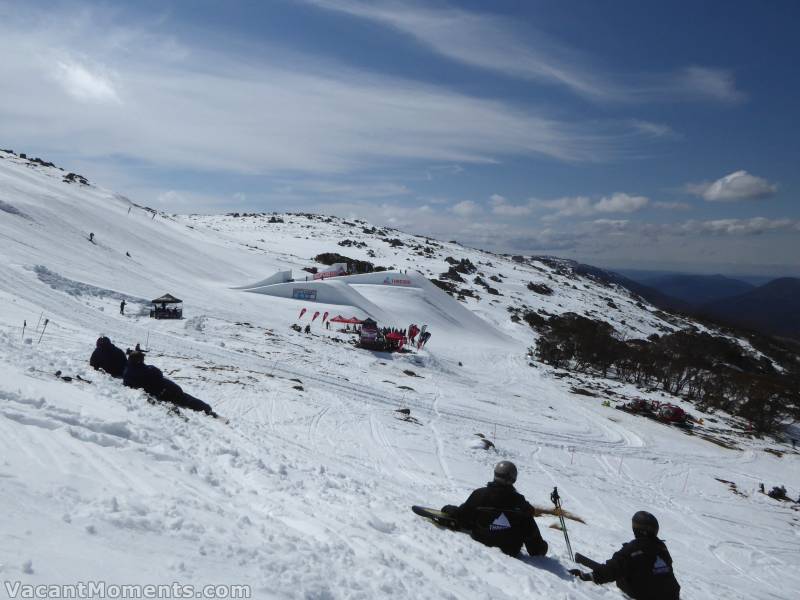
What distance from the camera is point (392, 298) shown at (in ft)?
146

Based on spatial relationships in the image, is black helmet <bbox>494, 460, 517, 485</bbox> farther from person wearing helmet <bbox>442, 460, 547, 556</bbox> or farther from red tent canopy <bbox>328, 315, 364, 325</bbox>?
red tent canopy <bbox>328, 315, 364, 325</bbox>

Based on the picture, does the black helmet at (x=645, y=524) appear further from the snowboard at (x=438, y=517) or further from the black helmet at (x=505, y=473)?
the snowboard at (x=438, y=517)

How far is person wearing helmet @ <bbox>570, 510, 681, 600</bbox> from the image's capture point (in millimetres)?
4996

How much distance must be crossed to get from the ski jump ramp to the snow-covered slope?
2083 mm

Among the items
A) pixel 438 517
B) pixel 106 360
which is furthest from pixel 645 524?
pixel 106 360

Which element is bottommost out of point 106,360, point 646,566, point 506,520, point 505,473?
point 106,360

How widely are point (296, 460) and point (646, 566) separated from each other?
5.72 meters

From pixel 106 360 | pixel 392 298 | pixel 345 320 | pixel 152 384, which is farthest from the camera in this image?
pixel 392 298

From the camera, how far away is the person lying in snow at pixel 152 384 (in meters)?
9.73

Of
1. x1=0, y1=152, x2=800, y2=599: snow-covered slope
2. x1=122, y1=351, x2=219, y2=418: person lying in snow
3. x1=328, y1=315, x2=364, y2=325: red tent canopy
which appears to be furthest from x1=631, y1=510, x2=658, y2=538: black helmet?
x1=328, y1=315, x2=364, y2=325: red tent canopy

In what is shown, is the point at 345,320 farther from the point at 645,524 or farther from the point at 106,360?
the point at 645,524

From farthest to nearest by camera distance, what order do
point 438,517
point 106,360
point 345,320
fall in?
point 345,320 < point 106,360 < point 438,517

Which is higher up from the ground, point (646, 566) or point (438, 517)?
point (646, 566)

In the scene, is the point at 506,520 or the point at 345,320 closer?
the point at 506,520
